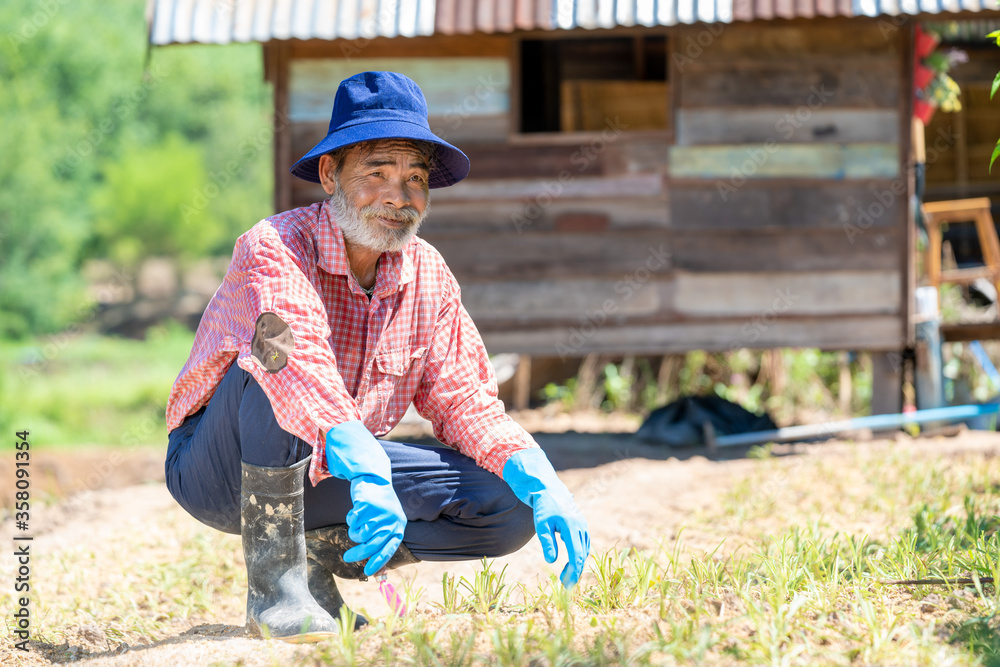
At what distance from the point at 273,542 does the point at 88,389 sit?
11.2 m

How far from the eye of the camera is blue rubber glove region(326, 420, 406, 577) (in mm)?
2076

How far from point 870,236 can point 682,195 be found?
121cm

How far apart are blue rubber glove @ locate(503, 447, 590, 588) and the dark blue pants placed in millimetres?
90

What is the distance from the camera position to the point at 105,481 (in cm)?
642

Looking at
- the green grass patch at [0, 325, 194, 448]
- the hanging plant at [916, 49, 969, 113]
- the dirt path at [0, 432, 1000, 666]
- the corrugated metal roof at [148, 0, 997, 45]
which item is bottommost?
the green grass patch at [0, 325, 194, 448]

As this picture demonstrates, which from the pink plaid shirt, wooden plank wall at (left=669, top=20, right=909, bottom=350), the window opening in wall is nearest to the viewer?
the pink plaid shirt

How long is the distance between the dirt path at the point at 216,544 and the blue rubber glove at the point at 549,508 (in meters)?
0.24

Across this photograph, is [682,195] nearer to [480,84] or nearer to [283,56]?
[480,84]

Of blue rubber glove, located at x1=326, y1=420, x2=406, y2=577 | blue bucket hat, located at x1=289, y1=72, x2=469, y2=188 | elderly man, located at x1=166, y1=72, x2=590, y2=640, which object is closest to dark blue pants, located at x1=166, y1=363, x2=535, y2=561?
elderly man, located at x1=166, y1=72, x2=590, y2=640

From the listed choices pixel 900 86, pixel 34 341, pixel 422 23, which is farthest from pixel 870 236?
pixel 34 341

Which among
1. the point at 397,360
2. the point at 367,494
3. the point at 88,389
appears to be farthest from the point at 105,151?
the point at 367,494

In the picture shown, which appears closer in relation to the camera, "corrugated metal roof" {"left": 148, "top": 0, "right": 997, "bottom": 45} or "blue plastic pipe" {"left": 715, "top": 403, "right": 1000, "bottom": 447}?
"corrugated metal roof" {"left": 148, "top": 0, "right": 997, "bottom": 45}

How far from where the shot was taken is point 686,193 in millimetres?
5824

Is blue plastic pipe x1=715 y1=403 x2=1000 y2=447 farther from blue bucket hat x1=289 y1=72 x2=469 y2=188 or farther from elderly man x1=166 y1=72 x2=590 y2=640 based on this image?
blue bucket hat x1=289 y1=72 x2=469 y2=188
